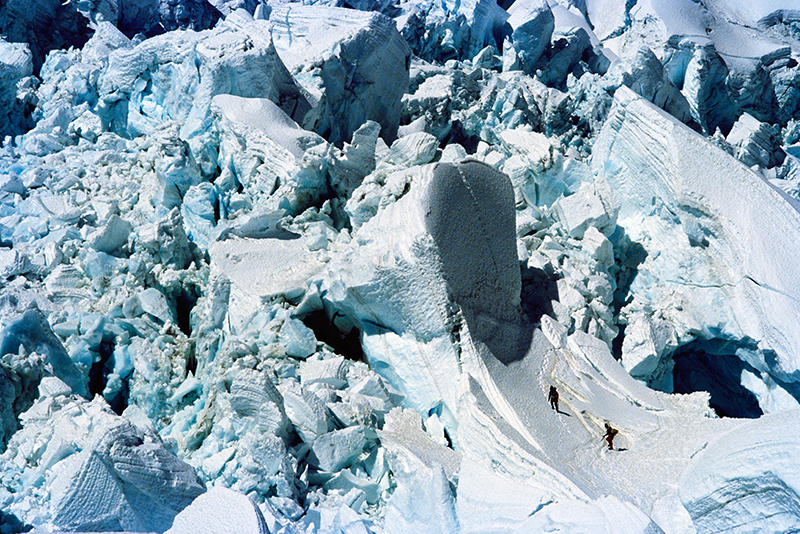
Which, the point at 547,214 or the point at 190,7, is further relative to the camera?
the point at 190,7

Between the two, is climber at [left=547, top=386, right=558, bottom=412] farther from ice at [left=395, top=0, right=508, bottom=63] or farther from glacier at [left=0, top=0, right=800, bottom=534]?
→ ice at [left=395, top=0, right=508, bottom=63]

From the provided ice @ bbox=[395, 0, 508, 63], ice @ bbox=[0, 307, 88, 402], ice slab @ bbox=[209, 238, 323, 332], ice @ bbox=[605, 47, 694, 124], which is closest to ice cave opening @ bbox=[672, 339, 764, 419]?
ice slab @ bbox=[209, 238, 323, 332]

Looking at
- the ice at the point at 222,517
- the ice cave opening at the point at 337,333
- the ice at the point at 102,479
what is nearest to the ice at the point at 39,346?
the ice at the point at 102,479

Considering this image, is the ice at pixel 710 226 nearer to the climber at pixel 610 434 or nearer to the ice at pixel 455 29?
the climber at pixel 610 434

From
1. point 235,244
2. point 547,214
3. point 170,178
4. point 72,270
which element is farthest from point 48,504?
point 547,214

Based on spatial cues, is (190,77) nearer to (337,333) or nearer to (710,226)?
(337,333)

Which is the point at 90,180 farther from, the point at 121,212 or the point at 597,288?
the point at 597,288
